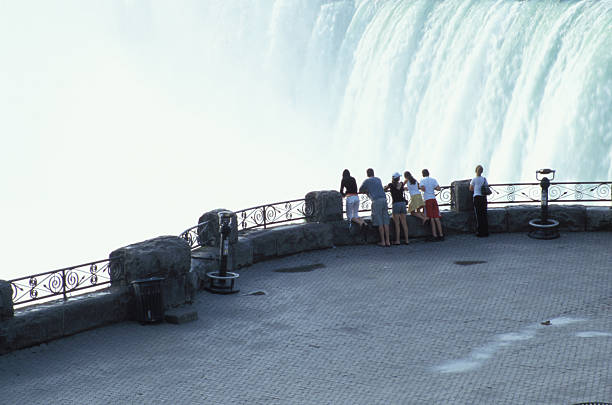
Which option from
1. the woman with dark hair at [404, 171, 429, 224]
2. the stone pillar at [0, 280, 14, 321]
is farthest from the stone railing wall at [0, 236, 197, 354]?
the woman with dark hair at [404, 171, 429, 224]

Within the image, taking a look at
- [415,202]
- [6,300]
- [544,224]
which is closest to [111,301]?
→ [6,300]

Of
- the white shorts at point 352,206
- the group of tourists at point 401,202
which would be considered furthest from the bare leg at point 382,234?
the white shorts at point 352,206

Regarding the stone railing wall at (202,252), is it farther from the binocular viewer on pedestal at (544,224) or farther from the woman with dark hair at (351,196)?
the binocular viewer on pedestal at (544,224)

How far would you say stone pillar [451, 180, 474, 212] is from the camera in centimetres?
1686

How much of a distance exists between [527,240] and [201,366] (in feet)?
28.2

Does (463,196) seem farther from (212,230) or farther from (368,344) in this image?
(368,344)

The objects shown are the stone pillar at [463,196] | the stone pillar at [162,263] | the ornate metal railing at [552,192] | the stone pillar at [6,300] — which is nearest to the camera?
the stone pillar at [6,300]

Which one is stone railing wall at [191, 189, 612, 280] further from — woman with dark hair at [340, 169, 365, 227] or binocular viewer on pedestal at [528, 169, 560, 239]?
binocular viewer on pedestal at [528, 169, 560, 239]

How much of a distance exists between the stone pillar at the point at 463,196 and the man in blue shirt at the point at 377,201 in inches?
69.7

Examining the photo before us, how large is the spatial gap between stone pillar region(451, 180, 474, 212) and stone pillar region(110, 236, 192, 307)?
6.59m

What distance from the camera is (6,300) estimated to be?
10719 mm

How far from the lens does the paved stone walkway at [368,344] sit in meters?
9.07

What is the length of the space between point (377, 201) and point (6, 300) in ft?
25.6

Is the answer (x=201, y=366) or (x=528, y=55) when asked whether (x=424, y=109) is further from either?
(x=201, y=366)
